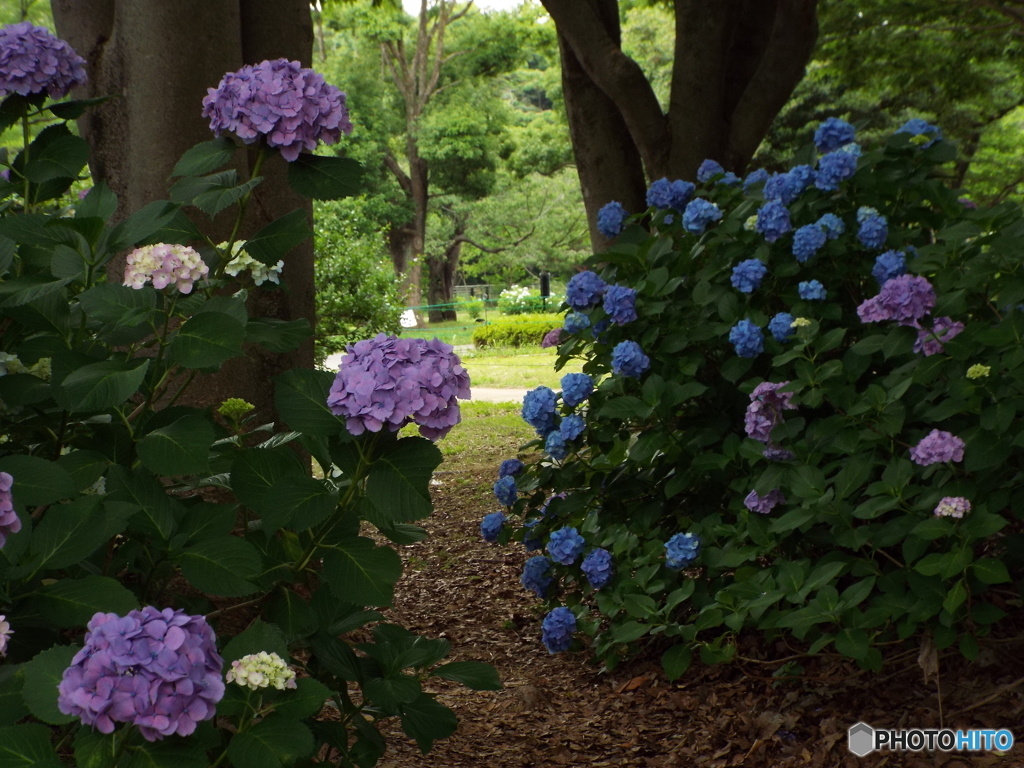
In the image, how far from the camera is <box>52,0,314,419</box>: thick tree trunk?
2725 millimetres

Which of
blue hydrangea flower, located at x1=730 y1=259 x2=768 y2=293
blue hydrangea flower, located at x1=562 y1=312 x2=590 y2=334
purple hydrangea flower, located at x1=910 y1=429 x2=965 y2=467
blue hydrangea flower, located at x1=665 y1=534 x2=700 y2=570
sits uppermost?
blue hydrangea flower, located at x1=730 y1=259 x2=768 y2=293

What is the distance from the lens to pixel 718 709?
2588 mm

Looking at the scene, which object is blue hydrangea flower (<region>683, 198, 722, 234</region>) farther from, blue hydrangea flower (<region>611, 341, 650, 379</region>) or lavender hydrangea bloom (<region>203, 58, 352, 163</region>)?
lavender hydrangea bloom (<region>203, 58, 352, 163</region>)

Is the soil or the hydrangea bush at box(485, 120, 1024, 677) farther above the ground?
the hydrangea bush at box(485, 120, 1024, 677)

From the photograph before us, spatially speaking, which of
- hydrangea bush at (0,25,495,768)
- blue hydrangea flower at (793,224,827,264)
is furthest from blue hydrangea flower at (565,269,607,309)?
hydrangea bush at (0,25,495,768)

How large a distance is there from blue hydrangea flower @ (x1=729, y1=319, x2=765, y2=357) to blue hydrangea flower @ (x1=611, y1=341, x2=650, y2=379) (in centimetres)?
29

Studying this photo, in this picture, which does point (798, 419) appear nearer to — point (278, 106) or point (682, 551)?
point (682, 551)

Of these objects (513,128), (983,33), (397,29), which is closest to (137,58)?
(983,33)

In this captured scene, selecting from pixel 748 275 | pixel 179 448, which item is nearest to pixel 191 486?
pixel 179 448

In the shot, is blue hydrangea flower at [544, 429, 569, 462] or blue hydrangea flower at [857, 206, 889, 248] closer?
blue hydrangea flower at [857, 206, 889, 248]

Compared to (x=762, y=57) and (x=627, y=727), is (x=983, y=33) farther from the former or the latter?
(x=627, y=727)

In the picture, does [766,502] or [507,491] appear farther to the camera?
[507,491]

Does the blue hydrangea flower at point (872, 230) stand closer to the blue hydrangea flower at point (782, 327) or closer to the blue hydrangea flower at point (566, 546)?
the blue hydrangea flower at point (782, 327)

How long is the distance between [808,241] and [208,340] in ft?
5.87
